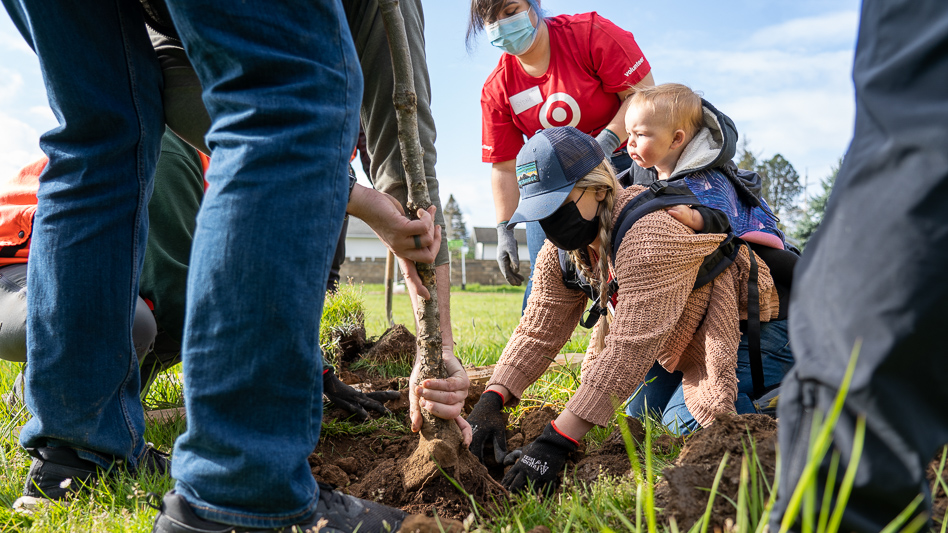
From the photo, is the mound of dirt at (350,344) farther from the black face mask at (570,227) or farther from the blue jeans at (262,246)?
the blue jeans at (262,246)

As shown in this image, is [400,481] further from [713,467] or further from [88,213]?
[88,213]

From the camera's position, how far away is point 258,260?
937 mm

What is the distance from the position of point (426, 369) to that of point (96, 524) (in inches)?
34.0

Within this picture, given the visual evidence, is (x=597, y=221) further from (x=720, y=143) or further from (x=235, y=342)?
(x=235, y=342)

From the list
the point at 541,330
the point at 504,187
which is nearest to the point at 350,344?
the point at 504,187

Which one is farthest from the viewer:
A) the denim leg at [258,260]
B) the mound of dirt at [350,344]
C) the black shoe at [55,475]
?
the mound of dirt at [350,344]

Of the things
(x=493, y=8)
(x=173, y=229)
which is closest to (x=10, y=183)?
(x=173, y=229)

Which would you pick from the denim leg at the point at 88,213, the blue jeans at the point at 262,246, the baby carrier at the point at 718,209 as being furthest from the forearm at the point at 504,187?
the blue jeans at the point at 262,246

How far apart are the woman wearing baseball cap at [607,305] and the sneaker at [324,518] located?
654 mm

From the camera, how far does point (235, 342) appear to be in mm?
929

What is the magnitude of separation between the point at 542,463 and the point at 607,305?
0.72m

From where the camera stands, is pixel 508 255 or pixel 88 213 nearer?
pixel 88 213

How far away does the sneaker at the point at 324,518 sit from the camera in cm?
98

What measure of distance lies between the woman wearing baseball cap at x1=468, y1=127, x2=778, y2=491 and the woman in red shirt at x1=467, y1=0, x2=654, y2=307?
1.03 m
